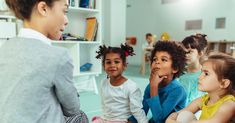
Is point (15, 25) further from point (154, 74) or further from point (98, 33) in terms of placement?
point (154, 74)

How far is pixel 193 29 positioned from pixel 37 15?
630cm

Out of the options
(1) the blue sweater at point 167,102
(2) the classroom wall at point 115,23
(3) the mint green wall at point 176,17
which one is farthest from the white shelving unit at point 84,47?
(3) the mint green wall at point 176,17

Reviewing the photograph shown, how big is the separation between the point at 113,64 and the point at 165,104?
1.46ft

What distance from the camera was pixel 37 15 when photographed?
0.80m

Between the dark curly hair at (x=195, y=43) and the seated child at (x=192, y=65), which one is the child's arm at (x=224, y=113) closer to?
the seated child at (x=192, y=65)

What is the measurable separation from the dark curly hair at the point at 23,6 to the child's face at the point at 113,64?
2.56 feet

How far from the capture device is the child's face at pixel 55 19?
2.66ft

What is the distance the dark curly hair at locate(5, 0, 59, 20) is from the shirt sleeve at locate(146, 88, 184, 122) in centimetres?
77

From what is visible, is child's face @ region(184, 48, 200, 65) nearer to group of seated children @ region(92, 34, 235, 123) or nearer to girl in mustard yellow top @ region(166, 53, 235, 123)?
group of seated children @ region(92, 34, 235, 123)

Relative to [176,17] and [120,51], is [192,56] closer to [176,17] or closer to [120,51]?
[120,51]

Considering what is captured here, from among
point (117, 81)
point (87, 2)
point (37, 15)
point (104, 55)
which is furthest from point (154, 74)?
point (87, 2)

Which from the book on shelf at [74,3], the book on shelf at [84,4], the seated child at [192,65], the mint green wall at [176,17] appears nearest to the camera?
the seated child at [192,65]

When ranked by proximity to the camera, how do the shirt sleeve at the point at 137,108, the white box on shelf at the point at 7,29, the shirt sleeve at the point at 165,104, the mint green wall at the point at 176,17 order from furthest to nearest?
1. the mint green wall at the point at 176,17
2. the white box on shelf at the point at 7,29
3. the shirt sleeve at the point at 137,108
4. the shirt sleeve at the point at 165,104

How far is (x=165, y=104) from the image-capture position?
128 centimetres
